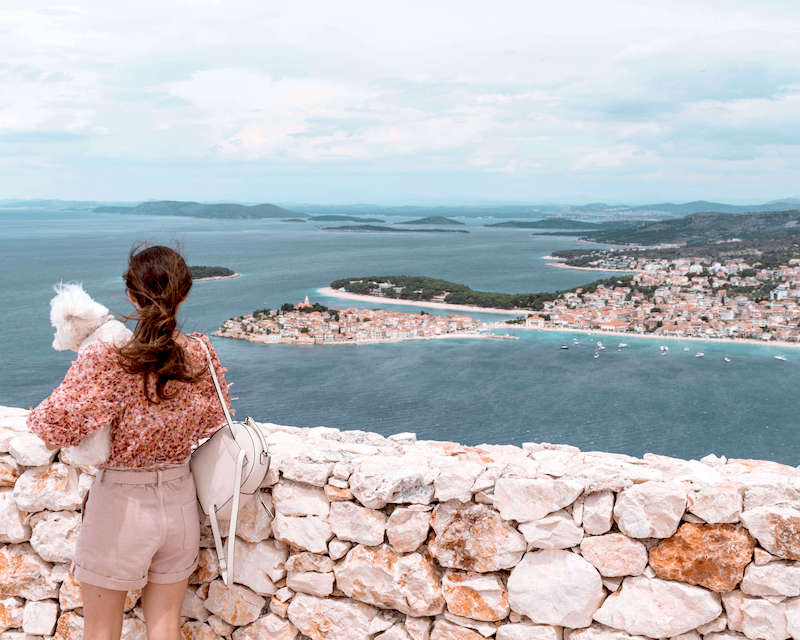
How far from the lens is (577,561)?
198 centimetres

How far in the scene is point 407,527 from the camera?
2080 mm

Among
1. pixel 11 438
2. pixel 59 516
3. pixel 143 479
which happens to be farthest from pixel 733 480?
pixel 11 438

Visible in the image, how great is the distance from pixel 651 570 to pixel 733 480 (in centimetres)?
37

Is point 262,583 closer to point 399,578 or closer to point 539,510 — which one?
point 399,578

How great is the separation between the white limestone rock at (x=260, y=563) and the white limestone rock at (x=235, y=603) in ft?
0.15

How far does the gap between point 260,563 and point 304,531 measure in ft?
0.72

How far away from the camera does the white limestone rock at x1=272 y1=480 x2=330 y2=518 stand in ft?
7.07

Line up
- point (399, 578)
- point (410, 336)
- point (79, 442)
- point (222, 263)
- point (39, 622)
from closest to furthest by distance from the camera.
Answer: point (79, 442), point (399, 578), point (39, 622), point (410, 336), point (222, 263)

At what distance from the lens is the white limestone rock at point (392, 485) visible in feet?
6.70

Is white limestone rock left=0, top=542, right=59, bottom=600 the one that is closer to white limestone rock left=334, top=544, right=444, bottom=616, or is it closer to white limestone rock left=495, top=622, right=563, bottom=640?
white limestone rock left=334, top=544, right=444, bottom=616

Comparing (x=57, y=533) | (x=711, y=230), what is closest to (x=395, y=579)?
(x=57, y=533)

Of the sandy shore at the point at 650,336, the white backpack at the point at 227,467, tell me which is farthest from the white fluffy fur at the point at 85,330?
the sandy shore at the point at 650,336

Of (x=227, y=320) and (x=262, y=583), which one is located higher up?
(x=262, y=583)

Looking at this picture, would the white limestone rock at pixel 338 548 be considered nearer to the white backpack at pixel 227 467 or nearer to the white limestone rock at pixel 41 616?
the white backpack at pixel 227 467
